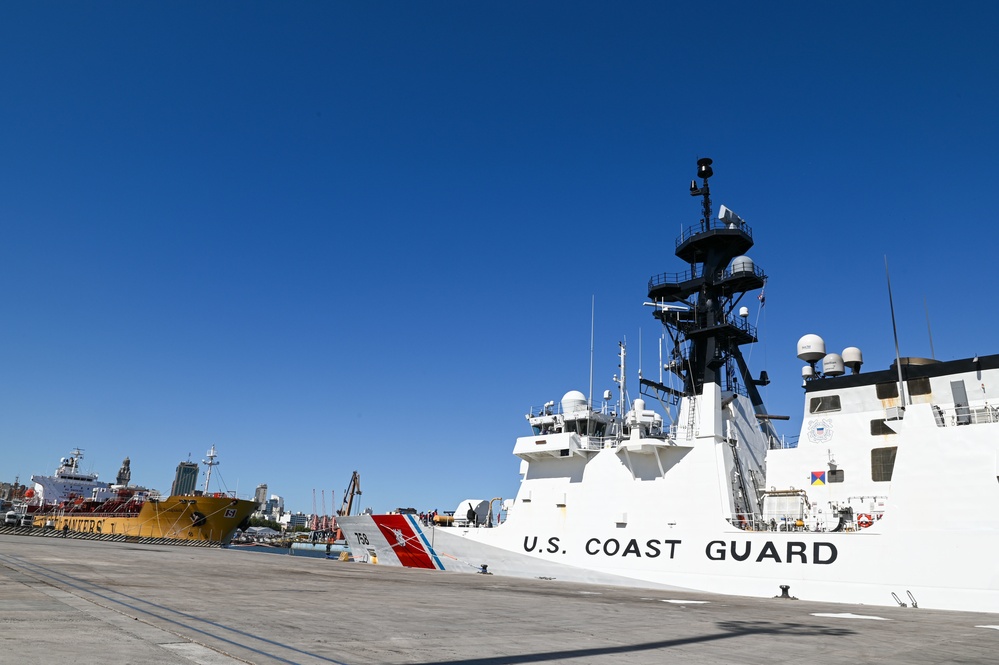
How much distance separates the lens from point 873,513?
53.0 feet

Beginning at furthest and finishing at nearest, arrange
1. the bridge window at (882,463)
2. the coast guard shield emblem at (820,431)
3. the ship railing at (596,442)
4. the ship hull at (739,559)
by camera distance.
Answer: the ship railing at (596,442)
the coast guard shield emblem at (820,431)
the bridge window at (882,463)
the ship hull at (739,559)

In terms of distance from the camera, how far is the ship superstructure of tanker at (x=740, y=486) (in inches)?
567

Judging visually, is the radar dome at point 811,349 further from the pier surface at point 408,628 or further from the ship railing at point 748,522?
the pier surface at point 408,628

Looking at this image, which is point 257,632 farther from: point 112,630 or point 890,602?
point 890,602

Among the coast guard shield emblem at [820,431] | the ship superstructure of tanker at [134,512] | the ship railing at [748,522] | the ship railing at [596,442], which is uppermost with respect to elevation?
the coast guard shield emblem at [820,431]

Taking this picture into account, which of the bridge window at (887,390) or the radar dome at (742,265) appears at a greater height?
the radar dome at (742,265)

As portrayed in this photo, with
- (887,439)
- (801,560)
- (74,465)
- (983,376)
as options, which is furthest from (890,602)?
(74,465)

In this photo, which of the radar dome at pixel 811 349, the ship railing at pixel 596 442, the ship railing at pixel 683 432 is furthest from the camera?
the ship railing at pixel 596 442

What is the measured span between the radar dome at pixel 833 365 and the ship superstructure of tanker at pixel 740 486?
0.05 metres

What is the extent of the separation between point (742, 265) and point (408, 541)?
16297mm

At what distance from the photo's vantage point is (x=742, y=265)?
75.4ft

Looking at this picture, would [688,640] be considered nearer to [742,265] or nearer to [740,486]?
[740,486]

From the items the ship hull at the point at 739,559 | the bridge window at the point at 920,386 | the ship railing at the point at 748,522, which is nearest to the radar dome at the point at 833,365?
the bridge window at the point at 920,386

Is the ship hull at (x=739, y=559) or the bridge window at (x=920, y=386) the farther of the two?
the bridge window at (x=920, y=386)
